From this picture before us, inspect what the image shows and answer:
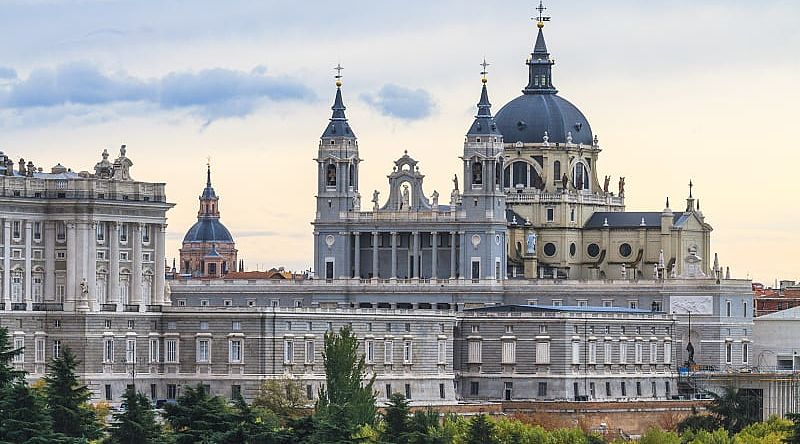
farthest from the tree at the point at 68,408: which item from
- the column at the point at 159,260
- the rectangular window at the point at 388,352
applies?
the rectangular window at the point at 388,352

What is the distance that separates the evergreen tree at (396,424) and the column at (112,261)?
32494 millimetres

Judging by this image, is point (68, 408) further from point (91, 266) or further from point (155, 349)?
point (155, 349)

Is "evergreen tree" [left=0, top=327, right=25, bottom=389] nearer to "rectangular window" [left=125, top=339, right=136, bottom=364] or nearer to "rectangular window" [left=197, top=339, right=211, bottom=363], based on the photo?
"rectangular window" [left=125, top=339, right=136, bottom=364]

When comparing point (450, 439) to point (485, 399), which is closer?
point (450, 439)

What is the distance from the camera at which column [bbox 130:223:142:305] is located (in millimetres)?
176125

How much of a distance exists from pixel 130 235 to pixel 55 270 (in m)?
4.80

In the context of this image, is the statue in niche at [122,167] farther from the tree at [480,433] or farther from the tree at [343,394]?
the tree at [480,433]

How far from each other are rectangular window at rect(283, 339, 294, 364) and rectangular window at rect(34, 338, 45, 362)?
13705 millimetres

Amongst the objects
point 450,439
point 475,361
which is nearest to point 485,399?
point 475,361

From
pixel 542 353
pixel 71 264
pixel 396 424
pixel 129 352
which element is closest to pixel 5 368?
pixel 396 424

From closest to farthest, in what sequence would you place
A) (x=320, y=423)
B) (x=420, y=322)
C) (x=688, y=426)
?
(x=320, y=423)
(x=688, y=426)
(x=420, y=322)

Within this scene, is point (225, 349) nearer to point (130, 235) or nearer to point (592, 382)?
point (130, 235)

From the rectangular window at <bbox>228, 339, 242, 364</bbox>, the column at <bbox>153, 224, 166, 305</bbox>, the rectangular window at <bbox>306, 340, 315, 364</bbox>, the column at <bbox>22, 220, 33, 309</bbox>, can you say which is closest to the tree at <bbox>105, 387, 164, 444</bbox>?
the column at <bbox>22, 220, 33, 309</bbox>

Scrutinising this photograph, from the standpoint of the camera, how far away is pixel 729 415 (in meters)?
175
